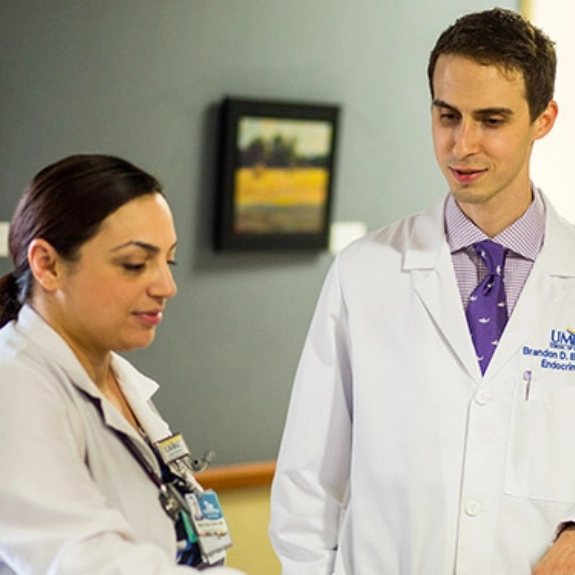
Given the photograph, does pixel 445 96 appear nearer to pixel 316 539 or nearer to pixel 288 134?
pixel 316 539

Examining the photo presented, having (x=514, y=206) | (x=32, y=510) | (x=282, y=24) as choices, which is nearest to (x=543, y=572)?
(x=514, y=206)

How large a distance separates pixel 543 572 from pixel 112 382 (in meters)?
0.81

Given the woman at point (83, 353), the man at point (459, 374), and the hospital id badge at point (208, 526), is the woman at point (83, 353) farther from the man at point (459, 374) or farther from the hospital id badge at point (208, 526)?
the man at point (459, 374)

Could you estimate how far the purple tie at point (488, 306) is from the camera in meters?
2.11

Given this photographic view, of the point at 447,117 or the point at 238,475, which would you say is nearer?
the point at 447,117

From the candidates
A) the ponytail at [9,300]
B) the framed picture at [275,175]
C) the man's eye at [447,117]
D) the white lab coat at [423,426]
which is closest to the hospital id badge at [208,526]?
the ponytail at [9,300]

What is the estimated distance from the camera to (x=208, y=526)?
155 centimetres

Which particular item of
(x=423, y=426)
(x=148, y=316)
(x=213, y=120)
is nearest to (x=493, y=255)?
(x=423, y=426)

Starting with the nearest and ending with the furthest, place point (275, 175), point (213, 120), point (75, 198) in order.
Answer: point (75, 198) → point (213, 120) → point (275, 175)

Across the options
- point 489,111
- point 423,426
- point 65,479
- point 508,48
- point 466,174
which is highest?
point 508,48

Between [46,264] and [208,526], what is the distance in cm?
40

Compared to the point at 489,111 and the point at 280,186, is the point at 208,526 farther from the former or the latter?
the point at 280,186

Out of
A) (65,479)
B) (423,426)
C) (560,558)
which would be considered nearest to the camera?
(65,479)

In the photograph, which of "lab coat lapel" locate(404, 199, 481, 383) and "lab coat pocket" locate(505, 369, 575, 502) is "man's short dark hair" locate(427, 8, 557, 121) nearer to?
"lab coat lapel" locate(404, 199, 481, 383)
